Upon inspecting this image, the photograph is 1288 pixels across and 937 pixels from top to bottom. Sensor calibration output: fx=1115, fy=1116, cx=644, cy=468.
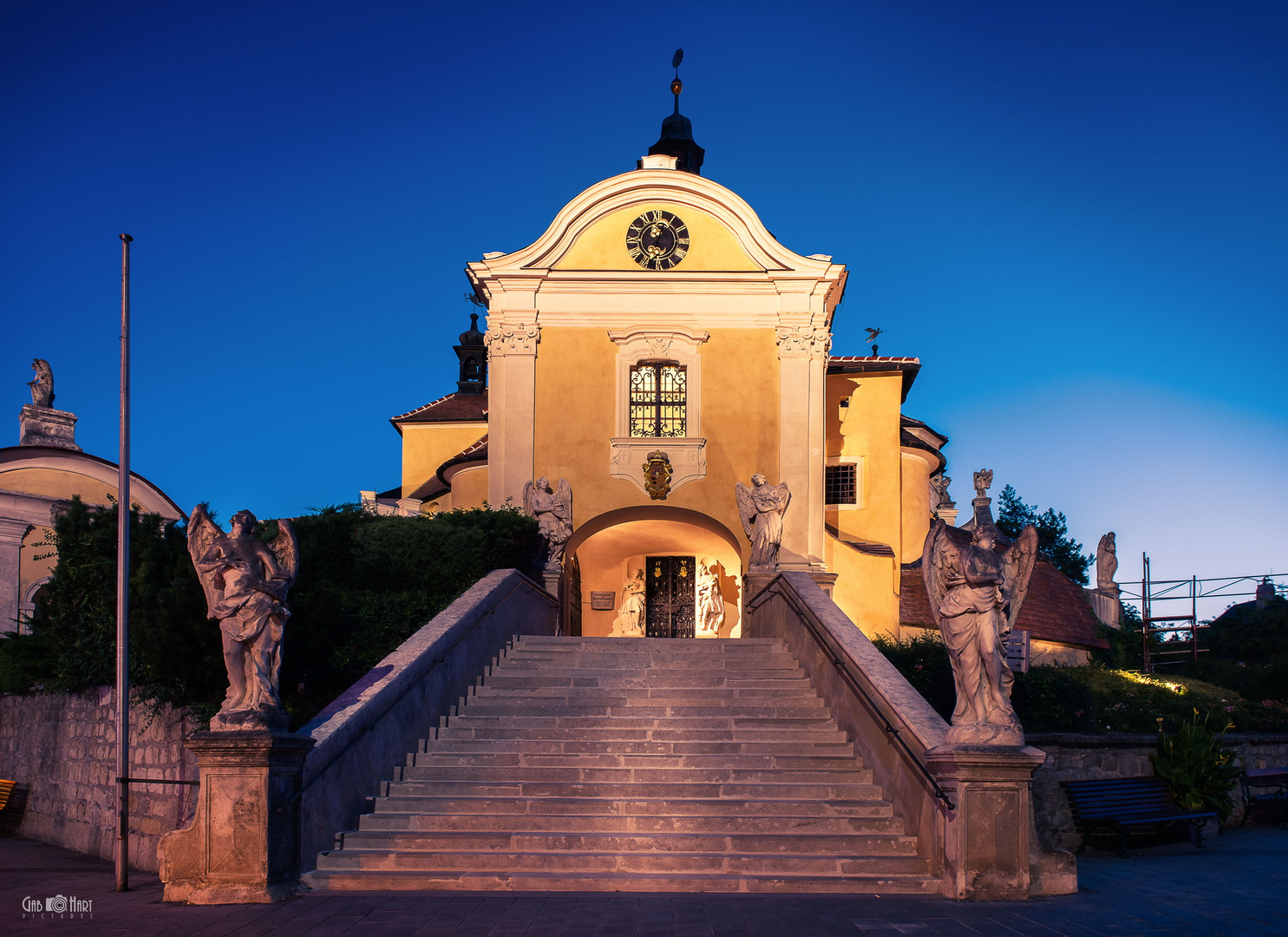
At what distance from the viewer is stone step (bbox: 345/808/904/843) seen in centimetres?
938

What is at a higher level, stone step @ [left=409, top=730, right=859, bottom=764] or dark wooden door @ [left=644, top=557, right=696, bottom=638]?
dark wooden door @ [left=644, top=557, right=696, bottom=638]

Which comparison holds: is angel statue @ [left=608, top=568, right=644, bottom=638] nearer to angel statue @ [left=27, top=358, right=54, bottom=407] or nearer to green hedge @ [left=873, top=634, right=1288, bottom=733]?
green hedge @ [left=873, top=634, right=1288, bottom=733]

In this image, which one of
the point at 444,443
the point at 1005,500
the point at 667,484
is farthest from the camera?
the point at 1005,500

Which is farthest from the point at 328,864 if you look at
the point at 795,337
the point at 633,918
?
the point at 795,337

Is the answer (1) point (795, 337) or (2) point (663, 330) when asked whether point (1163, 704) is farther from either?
(2) point (663, 330)

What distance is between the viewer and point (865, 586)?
78.9 ft

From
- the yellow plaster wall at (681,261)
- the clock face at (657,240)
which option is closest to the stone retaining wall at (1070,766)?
the yellow plaster wall at (681,261)

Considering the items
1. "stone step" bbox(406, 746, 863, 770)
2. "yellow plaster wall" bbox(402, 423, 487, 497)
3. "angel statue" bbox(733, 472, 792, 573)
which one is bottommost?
"stone step" bbox(406, 746, 863, 770)

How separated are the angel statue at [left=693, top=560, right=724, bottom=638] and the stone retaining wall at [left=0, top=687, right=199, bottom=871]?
44.3 ft

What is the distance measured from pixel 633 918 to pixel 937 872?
2.66 meters

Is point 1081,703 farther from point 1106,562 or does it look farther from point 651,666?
point 1106,562

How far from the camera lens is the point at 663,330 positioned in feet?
77.4

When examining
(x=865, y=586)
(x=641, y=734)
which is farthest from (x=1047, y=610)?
(x=641, y=734)

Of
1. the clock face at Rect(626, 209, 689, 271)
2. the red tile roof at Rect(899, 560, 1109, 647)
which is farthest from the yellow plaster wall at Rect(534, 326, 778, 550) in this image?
the red tile roof at Rect(899, 560, 1109, 647)
